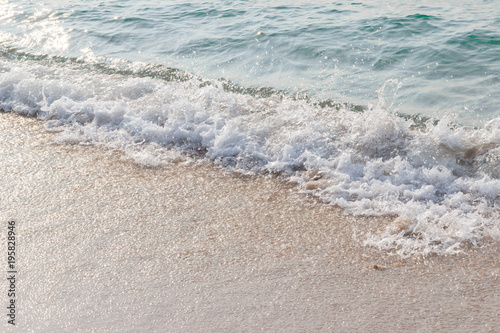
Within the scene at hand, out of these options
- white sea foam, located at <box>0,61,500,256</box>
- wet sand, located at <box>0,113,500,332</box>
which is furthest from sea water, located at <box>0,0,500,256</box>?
wet sand, located at <box>0,113,500,332</box>

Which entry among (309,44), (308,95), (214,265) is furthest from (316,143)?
(309,44)

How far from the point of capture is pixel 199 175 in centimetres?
400

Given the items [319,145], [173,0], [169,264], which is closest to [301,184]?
[319,145]

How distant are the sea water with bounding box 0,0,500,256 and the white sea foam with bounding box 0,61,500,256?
0.01 meters

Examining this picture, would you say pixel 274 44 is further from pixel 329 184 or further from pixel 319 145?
pixel 329 184

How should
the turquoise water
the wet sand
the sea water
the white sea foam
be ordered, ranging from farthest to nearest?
the turquoise water → the sea water → the white sea foam → the wet sand

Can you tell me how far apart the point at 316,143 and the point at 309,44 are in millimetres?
3193

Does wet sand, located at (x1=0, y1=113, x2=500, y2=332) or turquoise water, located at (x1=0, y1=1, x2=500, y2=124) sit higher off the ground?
turquoise water, located at (x1=0, y1=1, x2=500, y2=124)

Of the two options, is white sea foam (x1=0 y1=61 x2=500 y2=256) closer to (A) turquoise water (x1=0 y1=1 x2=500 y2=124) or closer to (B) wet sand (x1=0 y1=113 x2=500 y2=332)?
(B) wet sand (x1=0 y1=113 x2=500 y2=332)

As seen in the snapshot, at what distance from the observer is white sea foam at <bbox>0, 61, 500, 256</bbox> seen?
324 cm

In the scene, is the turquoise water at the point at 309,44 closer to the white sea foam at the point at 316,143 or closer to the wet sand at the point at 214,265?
the white sea foam at the point at 316,143

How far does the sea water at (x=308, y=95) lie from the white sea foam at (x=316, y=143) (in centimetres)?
1

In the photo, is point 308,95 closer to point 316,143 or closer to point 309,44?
point 316,143

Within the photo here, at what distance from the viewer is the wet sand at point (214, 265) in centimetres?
244
